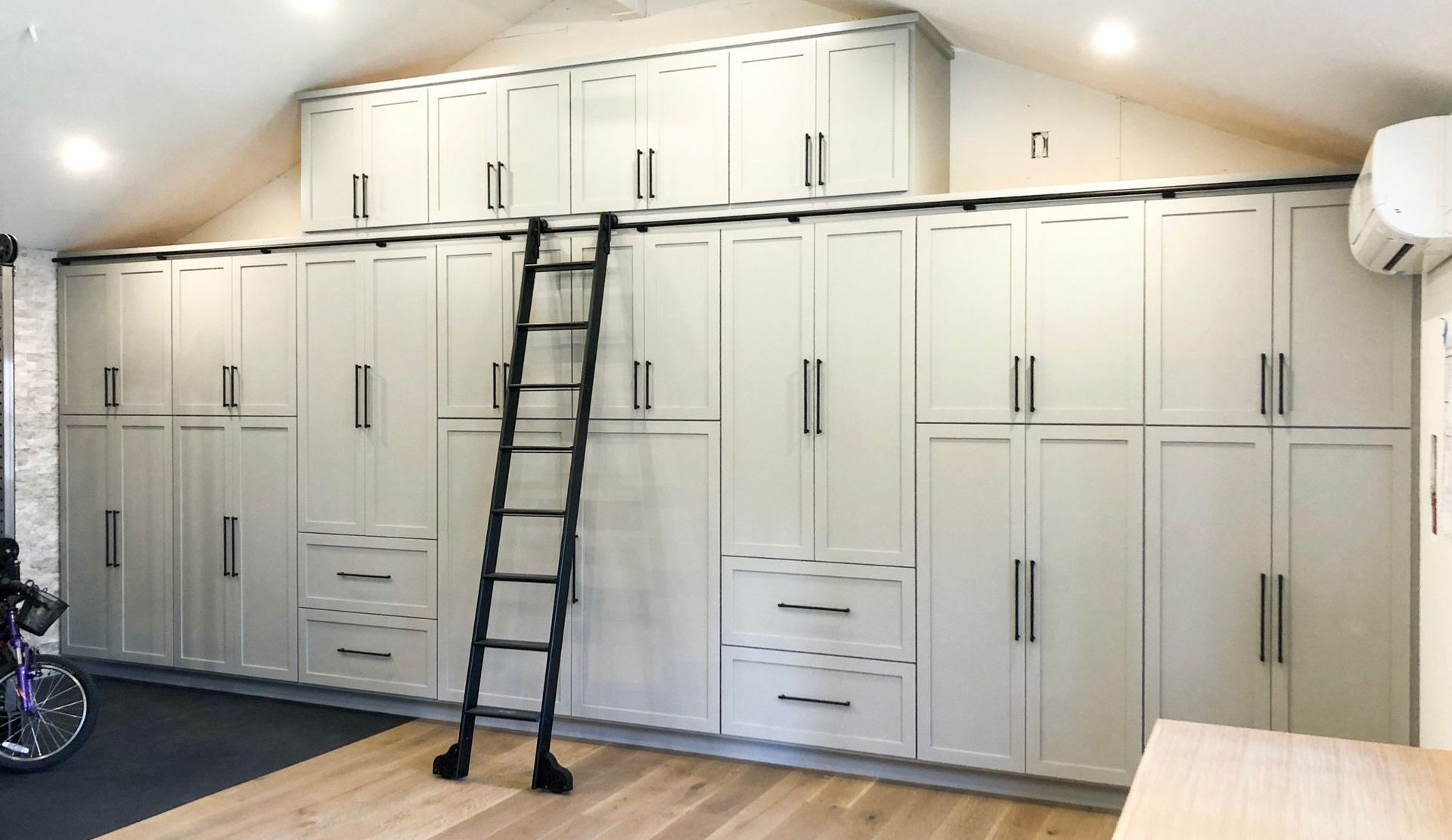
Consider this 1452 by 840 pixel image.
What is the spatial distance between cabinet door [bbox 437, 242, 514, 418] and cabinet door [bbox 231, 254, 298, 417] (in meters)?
0.77

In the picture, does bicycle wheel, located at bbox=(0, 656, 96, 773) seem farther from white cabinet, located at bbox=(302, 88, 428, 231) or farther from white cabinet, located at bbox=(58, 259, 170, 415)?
white cabinet, located at bbox=(302, 88, 428, 231)

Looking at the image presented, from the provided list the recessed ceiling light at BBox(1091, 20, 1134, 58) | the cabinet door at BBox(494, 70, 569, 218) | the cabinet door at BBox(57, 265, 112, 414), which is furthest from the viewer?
the cabinet door at BBox(57, 265, 112, 414)

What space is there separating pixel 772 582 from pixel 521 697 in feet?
3.88

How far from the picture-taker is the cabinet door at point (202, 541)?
16.6 ft

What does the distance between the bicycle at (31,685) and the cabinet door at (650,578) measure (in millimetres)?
1811

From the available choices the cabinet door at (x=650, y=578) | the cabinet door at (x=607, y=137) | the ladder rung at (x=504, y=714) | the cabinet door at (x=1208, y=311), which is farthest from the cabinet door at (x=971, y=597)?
the cabinet door at (x=607, y=137)

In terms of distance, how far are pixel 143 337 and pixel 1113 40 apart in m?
4.39

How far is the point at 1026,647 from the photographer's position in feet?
12.3

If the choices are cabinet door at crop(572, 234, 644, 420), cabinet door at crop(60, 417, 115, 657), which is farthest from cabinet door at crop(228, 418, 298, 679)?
cabinet door at crop(572, 234, 644, 420)

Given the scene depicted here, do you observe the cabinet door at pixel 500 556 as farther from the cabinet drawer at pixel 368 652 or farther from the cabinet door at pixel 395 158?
the cabinet door at pixel 395 158

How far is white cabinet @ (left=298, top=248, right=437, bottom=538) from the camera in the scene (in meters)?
4.66

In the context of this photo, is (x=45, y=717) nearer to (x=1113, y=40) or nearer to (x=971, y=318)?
(x=971, y=318)

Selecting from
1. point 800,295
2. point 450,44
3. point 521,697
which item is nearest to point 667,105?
point 800,295

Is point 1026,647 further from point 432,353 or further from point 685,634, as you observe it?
point 432,353
